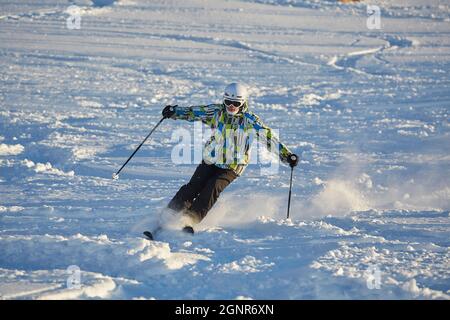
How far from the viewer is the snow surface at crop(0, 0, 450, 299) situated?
5574mm

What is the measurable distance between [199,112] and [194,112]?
0.06m

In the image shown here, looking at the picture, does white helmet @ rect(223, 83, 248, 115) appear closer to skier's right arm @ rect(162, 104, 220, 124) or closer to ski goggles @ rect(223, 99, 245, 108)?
ski goggles @ rect(223, 99, 245, 108)

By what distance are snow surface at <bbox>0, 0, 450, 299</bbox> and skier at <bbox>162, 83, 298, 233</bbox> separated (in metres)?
0.39

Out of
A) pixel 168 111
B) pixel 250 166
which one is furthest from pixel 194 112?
pixel 250 166

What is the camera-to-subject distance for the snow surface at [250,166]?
5574 mm

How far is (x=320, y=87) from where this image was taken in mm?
13922

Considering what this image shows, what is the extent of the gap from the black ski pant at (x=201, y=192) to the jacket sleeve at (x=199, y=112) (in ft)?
1.85

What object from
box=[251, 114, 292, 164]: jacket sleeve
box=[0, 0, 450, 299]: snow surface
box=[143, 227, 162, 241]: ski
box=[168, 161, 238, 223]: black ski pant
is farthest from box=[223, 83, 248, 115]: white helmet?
box=[143, 227, 162, 241]: ski

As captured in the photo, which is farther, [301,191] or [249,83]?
[249,83]
